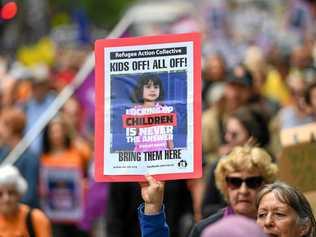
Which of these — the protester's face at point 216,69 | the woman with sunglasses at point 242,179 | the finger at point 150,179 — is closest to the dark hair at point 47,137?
the protester's face at point 216,69


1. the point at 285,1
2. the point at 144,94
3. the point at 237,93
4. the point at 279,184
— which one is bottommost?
the point at 279,184

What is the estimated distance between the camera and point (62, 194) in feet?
44.7

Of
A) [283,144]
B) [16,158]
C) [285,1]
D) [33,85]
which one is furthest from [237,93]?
[285,1]

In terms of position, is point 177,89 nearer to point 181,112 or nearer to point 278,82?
point 181,112

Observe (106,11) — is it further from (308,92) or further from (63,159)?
(308,92)

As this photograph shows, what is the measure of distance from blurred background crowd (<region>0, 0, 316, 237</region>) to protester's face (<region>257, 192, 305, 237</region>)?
2791mm

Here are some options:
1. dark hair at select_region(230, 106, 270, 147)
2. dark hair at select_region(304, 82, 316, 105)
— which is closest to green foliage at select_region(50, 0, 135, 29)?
dark hair at select_region(304, 82, 316, 105)

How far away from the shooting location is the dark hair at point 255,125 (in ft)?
33.6

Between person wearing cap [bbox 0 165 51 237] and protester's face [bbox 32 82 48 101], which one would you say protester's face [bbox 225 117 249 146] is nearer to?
person wearing cap [bbox 0 165 51 237]

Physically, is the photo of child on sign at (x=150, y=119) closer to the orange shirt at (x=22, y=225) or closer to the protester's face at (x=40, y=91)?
the orange shirt at (x=22, y=225)

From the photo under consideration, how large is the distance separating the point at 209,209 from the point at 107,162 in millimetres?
2736

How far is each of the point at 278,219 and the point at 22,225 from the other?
285 centimetres

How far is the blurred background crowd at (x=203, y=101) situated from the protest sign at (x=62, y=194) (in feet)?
0.27

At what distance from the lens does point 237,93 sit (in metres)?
12.5
